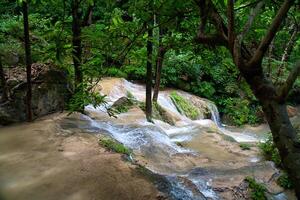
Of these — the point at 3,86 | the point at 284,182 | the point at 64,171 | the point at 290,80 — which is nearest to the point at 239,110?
the point at 284,182

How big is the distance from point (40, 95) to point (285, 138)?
8.11 meters

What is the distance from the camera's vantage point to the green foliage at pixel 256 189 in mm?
6754

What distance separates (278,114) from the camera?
3328 millimetres

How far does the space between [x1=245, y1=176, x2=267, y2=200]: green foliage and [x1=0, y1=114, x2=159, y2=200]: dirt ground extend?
2.16 metres

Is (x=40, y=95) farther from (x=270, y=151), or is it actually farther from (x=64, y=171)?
(x=270, y=151)

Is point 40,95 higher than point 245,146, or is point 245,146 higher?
point 40,95

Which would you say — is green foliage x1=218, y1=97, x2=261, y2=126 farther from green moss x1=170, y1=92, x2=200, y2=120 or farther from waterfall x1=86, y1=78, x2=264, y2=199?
green moss x1=170, y1=92, x2=200, y2=120

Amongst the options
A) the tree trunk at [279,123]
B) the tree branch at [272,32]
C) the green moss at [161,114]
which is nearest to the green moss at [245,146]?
the green moss at [161,114]

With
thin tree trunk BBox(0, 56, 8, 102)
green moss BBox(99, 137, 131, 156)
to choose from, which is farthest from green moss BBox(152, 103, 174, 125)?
green moss BBox(99, 137, 131, 156)

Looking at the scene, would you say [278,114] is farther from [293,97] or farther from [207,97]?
[293,97]

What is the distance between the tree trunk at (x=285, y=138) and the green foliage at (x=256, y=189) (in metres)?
3.65

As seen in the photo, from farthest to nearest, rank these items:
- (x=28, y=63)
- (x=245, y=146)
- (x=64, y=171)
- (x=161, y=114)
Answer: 1. (x=161, y=114)
2. (x=245, y=146)
3. (x=28, y=63)
4. (x=64, y=171)

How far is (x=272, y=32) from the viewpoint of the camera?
3.18m

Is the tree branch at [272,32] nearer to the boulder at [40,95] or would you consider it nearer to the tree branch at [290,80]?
the tree branch at [290,80]
